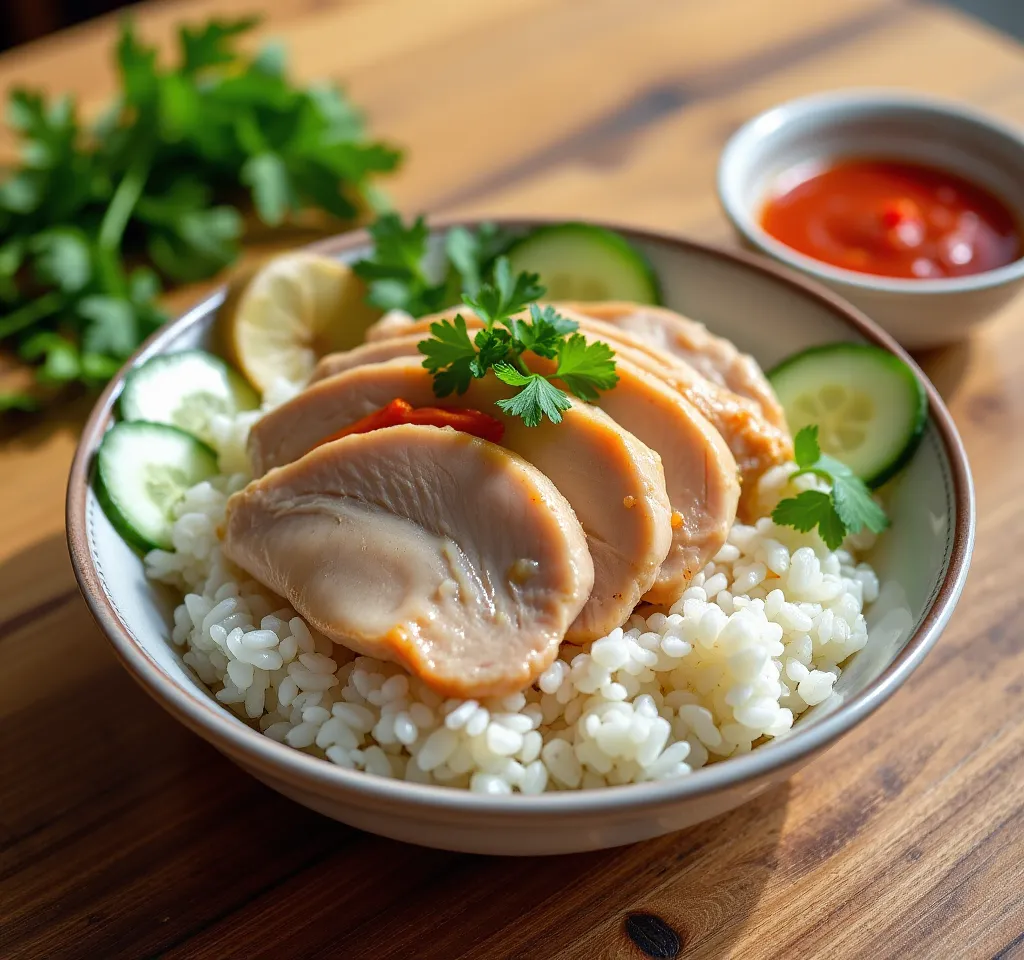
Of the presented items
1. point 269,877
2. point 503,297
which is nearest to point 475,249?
point 503,297

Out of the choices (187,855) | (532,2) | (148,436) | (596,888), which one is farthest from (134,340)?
(532,2)

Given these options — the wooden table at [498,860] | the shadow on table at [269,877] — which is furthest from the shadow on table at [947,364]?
the shadow on table at [269,877]

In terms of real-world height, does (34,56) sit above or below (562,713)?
above

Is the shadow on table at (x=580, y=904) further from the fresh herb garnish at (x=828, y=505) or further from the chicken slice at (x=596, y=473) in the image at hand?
the fresh herb garnish at (x=828, y=505)

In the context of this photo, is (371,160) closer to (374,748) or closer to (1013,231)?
(1013,231)

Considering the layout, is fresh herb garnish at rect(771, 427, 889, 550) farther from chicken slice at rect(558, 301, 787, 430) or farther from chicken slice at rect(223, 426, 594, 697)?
chicken slice at rect(223, 426, 594, 697)

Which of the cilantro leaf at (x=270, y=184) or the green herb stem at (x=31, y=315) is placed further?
the cilantro leaf at (x=270, y=184)
